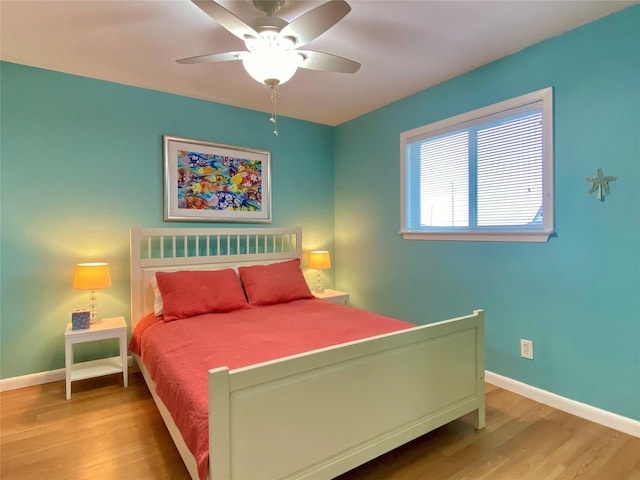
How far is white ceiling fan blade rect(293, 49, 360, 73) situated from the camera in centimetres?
189

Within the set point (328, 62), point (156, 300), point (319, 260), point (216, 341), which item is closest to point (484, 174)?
point (328, 62)

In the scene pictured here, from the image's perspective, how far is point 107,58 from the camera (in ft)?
8.41

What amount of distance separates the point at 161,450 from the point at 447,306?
7.74 feet

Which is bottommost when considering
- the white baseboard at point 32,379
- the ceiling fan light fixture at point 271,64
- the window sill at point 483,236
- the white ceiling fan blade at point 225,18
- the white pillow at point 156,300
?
the white baseboard at point 32,379

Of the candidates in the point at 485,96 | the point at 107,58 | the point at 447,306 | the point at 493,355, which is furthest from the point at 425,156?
the point at 107,58

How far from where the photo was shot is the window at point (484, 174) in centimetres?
244

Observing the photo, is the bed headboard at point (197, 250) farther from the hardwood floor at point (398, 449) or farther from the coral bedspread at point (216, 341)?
the hardwood floor at point (398, 449)

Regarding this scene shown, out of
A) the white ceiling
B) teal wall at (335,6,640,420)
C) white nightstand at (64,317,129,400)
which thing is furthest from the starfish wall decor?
white nightstand at (64,317,129,400)

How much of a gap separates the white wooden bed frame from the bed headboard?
982 mm

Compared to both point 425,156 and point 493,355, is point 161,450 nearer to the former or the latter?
point 493,355

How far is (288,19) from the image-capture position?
6.84ft

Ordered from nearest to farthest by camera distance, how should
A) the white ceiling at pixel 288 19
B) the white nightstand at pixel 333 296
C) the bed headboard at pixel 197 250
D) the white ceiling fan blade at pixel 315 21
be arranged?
the white ceiling fan blade at pixel 315 21, the white ceiling at pixel 288 19, the bed headboard at pixel 197 250, the white nightstand at pixel 333 296

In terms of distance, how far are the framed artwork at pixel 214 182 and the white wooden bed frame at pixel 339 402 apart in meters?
1.67

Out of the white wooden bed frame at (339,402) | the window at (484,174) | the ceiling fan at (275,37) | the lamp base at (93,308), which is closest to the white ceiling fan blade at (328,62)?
the ceiling fan at (275,37)
